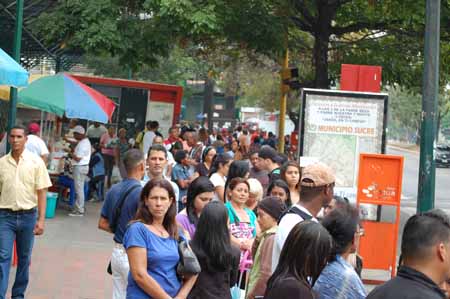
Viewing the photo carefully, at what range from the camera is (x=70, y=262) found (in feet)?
39.7

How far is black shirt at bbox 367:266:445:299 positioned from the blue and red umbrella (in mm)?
13140

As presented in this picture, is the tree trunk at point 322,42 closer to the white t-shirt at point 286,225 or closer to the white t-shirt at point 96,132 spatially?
the white t-shirt at point 96,132

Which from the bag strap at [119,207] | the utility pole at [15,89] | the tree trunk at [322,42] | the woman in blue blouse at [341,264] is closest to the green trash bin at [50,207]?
the utility pole at [15,89]

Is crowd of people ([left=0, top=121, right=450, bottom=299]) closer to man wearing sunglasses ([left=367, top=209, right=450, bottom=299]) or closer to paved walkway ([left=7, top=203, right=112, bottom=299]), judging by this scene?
man wearing sunglasses ([left=367, top=209, right=450, bottom=299])

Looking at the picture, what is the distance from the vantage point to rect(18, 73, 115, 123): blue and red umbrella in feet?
54.0

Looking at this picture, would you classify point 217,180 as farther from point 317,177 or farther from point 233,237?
point 317,177

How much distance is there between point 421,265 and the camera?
12.4 ft

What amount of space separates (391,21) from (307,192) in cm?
1506

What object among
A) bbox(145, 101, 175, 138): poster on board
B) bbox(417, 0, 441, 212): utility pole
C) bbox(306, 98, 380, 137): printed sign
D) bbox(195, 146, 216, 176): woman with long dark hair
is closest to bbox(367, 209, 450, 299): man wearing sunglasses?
bbox(417, 0, 441, 212): utility pole

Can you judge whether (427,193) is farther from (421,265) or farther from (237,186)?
(421,265)

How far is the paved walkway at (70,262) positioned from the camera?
10.2 metres

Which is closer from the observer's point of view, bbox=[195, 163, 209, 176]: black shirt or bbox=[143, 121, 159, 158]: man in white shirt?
bbox=[195, 163, 209, 176]: black shirt

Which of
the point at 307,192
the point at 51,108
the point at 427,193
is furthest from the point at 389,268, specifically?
the point at 51,108

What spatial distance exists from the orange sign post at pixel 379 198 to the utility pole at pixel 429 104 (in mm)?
1115
